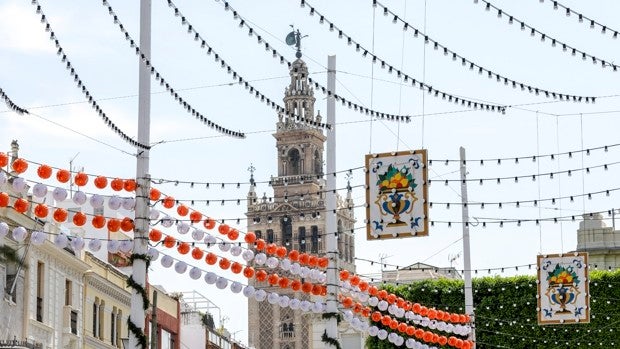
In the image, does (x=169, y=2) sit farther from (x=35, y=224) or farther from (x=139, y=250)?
(x=35, y=224)

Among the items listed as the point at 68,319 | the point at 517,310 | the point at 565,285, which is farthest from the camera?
the point at 517,310

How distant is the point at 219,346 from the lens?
73.6m

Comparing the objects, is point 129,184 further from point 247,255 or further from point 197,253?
point 247,255

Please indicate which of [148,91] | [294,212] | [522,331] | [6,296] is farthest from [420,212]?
[294,212]

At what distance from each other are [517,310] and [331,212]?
25.0 meters

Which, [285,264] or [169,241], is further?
[285,264]

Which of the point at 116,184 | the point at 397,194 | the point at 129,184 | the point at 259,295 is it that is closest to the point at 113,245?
the point at 116,184

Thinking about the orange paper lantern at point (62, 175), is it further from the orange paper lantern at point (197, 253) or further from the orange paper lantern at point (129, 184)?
the orange paper lantern at point (197, 253)

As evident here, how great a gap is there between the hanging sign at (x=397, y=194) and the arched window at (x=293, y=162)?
135449 mm

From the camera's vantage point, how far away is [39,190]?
84.7 ft

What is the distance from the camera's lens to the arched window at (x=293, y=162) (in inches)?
Answer: 6594

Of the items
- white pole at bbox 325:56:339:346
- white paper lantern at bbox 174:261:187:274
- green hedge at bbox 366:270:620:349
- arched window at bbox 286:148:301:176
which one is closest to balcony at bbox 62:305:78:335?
green hedge at bbox 366:270:620:349

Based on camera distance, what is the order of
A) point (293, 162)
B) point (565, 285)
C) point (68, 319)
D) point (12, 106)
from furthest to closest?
point (293, 162) < point (68, 319) < point (565, 285) < point (12, 106)

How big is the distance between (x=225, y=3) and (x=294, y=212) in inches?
5335
